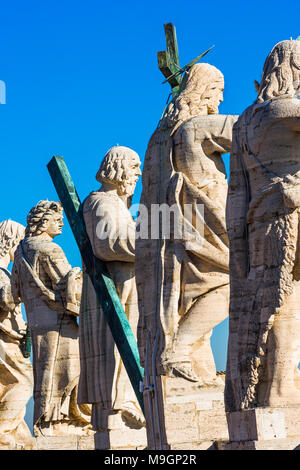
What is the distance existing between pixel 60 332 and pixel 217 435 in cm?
409

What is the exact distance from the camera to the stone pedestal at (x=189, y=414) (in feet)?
32.1

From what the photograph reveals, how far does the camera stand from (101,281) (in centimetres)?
1188

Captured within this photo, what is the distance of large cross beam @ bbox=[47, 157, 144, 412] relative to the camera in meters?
11.2

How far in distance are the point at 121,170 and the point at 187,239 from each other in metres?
2.14

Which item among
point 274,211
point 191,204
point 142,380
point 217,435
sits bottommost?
point 217,435

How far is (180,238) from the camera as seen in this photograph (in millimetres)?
10414

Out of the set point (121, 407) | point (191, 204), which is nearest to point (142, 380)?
point (121, 407)

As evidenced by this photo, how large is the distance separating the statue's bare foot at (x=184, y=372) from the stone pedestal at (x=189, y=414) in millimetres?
45

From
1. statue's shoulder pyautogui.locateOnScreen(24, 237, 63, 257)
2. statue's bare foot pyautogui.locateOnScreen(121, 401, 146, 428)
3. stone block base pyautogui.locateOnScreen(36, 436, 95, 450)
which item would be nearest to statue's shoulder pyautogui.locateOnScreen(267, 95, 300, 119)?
statue's bare foot pyautogui.locateOnScreen(121, 401, 146, 428)

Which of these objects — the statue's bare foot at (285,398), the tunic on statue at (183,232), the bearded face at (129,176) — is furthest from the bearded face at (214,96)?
the statue's bare foot at (285,398)

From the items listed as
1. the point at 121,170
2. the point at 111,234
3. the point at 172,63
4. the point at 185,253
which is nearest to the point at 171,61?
the point at 172,63

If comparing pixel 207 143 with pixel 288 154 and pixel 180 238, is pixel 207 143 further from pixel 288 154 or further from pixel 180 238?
pixel 288 154

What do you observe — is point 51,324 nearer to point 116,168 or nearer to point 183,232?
point 116,168

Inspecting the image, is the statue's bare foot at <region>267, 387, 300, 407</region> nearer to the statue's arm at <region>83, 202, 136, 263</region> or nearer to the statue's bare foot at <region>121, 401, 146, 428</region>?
the statue's bare foot at <region>121, 401, 146, 428</region>
